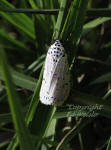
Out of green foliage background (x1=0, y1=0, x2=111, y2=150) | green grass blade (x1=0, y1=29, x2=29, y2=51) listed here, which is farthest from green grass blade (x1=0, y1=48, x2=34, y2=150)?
green grass blade (x1=0, y1=29, x2=29, y2=51)

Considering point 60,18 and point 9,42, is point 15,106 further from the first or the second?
point 9,42

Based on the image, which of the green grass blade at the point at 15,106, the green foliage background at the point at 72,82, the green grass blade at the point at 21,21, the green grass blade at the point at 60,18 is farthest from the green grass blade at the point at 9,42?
the green grass blade at the point at 15,106

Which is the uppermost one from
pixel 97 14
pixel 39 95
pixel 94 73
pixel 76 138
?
pixel 97 14

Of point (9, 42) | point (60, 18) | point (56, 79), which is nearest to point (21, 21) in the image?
point (9, 42)

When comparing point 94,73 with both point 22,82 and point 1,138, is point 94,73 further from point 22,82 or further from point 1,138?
point 1,138

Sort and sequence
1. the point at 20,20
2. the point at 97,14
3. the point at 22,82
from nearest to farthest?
the point at 97,14 < the point at 22,82 < the point at 20,20

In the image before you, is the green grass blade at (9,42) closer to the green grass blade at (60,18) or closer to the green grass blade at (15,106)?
the green grass blade at (60,18)

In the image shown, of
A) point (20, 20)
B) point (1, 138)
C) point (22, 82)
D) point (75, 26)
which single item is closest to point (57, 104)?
point (22, 82)

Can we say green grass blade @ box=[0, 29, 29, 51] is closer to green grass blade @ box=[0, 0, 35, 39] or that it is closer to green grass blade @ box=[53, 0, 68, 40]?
green grass blade @ box=[0, 0, 35, 39]
